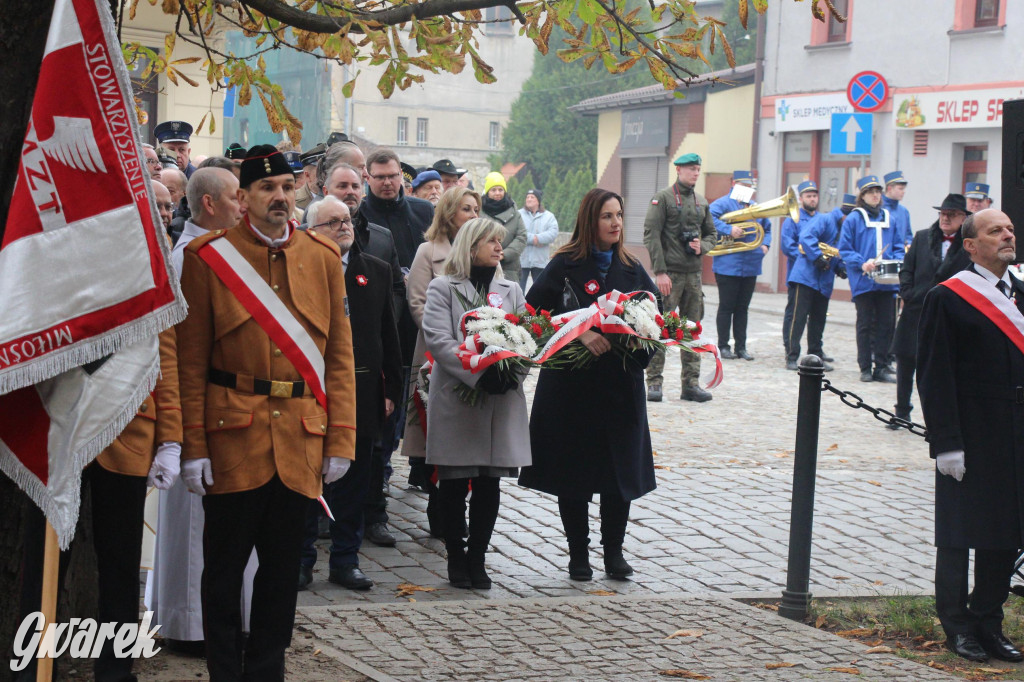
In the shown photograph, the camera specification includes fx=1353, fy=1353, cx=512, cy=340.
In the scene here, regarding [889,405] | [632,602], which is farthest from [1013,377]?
[889,405]

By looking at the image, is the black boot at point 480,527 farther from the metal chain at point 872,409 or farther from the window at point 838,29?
the window at point 838,29

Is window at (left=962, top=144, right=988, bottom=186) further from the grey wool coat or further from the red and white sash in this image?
the grey wool coat

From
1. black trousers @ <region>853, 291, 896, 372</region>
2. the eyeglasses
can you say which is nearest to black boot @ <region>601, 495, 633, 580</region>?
the eyeglasses

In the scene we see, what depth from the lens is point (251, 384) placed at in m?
4.86

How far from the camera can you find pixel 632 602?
6.64m

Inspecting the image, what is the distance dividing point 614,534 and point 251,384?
2896 mm

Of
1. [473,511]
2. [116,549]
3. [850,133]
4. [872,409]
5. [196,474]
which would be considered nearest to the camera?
[196,474]

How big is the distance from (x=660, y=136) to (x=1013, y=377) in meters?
37.0

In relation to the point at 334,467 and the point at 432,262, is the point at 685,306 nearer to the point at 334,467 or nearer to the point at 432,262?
the point at 432,262

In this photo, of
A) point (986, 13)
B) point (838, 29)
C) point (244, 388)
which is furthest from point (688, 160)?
point (838, 29)

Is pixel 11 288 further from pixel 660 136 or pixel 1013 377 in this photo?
pixel 660 136

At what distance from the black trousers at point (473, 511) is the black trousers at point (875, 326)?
9.03 metres

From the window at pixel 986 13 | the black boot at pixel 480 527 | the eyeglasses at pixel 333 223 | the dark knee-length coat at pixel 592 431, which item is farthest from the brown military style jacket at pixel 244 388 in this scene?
the window at pixel 986 13

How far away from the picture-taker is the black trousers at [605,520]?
7.16m
